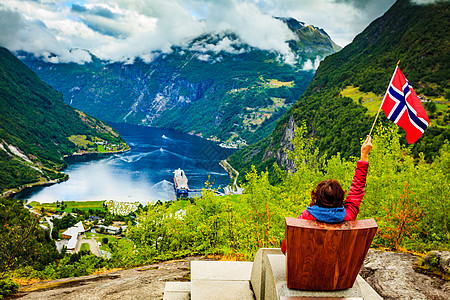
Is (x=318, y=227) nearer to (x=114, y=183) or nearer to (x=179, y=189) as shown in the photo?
(x=179, y=189)

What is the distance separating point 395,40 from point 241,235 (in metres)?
193

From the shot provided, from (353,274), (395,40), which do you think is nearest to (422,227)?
(353,274)

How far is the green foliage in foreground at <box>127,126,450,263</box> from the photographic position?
35.3ft

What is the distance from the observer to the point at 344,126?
368ft

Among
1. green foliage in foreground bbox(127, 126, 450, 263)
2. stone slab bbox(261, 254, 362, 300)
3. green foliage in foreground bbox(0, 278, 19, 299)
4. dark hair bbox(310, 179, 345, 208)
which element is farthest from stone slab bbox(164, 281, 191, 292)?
green foliage in foreground bbox(0, 278, 19, 299)

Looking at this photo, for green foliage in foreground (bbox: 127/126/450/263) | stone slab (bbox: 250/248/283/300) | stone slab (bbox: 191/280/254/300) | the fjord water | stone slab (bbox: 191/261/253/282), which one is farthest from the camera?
the fjord water

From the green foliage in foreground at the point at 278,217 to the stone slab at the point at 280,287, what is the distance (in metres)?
4.52

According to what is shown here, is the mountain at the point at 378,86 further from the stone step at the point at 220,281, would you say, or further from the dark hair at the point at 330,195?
the dark hair at the point at 330,195

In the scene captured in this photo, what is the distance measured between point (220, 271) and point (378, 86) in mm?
141640

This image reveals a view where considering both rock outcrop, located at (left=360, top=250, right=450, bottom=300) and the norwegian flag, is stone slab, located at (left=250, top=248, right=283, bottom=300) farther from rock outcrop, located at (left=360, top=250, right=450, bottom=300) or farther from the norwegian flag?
the norwegian flag

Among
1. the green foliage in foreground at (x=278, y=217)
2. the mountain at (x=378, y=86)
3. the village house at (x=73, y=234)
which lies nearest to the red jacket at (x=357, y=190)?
the green foliage in foreground at (x=278, y=217)

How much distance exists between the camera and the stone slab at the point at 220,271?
22.6ft

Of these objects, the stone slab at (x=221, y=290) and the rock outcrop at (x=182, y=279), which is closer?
the stone slab at (x=221, y=290)

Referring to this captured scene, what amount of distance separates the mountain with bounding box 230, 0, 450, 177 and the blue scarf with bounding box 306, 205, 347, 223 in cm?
5910
